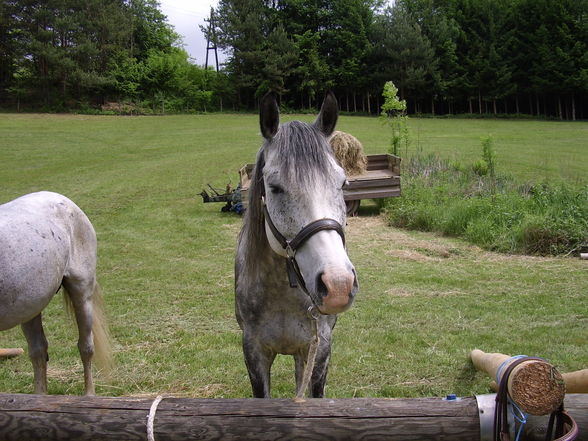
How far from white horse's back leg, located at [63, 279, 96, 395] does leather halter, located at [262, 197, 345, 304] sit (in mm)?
2245

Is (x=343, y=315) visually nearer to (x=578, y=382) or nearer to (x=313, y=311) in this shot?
(x=578, y=382)

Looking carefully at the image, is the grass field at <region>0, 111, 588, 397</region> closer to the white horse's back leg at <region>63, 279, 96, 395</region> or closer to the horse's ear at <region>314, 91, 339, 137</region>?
the white horse's back leg at <region>63, 279, 96, 395</region>

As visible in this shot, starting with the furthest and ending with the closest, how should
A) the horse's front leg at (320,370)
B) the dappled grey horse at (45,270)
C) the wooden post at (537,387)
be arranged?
1. the dappled grey horse at (45,270)
2. the horse's front leg at (320,370)
3. the wooden post at (537,387)

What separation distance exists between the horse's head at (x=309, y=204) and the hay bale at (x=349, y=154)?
33.0 feet

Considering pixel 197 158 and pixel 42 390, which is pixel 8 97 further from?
pixel 42 390

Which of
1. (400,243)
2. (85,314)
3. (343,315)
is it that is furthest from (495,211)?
(85,314)

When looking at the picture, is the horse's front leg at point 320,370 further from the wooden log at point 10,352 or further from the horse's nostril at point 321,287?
the wooden log at point 10,352

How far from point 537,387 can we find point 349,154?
1121cm

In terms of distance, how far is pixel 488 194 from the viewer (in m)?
11.5

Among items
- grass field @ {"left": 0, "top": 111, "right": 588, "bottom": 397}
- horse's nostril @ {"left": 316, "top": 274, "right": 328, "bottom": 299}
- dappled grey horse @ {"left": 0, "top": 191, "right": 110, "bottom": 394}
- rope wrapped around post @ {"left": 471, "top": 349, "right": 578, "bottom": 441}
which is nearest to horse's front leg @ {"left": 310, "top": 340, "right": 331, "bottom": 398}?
horse's nostril @ {"left": 316, "top": 274, "right": 328, "bottom": 299}

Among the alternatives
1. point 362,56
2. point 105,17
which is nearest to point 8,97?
point 105,17

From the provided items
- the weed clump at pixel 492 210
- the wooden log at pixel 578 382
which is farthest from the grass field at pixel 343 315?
the wooden log at pixel 578 382

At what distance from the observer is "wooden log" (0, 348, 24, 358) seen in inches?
191

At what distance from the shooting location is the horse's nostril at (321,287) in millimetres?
1746
